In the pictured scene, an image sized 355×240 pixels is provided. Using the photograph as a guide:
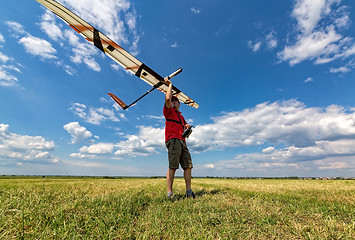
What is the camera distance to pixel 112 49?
700cm

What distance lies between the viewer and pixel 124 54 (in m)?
7.22

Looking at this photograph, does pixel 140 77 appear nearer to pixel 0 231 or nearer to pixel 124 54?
pixel 124 54

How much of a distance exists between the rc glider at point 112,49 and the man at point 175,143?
133cm

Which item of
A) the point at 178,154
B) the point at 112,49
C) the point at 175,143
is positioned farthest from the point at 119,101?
the point at 178,154

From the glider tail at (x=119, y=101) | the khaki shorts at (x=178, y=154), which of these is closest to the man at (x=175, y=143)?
the khaki shorts at (x=178, y=154)

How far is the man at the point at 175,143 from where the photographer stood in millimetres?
4879

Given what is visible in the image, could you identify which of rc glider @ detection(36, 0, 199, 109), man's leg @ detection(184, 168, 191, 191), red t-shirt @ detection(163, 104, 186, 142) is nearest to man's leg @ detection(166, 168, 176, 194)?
man's leg @ detection(184, 168, 191, 191)

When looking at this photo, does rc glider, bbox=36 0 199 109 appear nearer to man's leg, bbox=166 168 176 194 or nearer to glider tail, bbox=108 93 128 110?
glider tail, bbox=108 93 128 110

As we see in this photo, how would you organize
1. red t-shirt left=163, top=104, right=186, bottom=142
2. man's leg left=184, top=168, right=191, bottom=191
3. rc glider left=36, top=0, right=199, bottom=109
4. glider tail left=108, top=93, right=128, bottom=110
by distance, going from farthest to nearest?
glider tail left=108, top=93, right=128, bottom=110, rc glider left=36, top=0, right=199, bottom=109, red t-shirt left=163, top=104, right=186, bottom=142, man's leg left=184, top=168, right=191, bottom=191

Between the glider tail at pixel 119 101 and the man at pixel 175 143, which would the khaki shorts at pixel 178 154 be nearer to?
the man at pixel 175 143

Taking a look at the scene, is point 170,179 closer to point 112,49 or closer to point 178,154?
point 178,154

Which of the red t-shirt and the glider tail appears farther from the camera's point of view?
the glider tail

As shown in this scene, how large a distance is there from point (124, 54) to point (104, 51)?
0.85m

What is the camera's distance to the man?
4.88m
